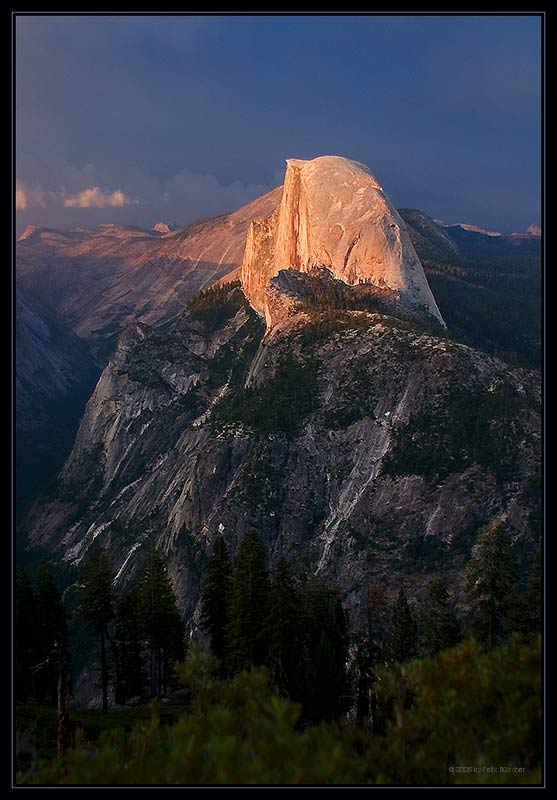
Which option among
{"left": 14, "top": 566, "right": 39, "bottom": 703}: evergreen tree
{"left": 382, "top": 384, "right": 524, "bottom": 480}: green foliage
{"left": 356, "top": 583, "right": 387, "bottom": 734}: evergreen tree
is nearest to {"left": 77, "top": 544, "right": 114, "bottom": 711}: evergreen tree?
{"left": 14, "top": 566, "right": 39, "bottom": 703}: evergreen tree

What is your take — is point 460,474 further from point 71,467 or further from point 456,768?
point 71,467

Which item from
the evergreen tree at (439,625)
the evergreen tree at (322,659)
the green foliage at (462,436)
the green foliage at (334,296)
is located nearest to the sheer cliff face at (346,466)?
the green foliage at (462,436)

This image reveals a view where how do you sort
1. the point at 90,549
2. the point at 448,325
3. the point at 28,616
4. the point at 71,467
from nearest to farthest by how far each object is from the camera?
the point at 28,616, the point at 90,549, the point at 448,325, the point at 71,467

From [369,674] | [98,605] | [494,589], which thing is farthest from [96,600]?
[494,589]

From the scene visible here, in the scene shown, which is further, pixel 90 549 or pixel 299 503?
pixel 90 549

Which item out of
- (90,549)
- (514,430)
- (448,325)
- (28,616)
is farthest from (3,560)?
(448,325)

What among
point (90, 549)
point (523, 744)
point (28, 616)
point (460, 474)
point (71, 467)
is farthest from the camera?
point (71, 467)

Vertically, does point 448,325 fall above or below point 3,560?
above
